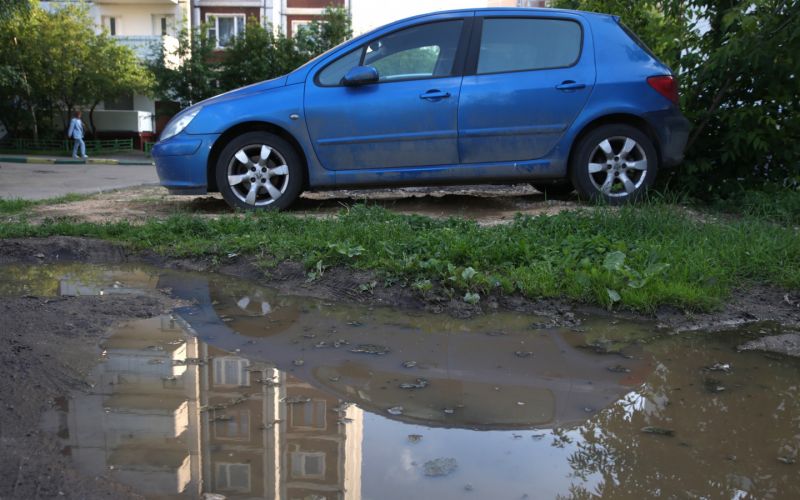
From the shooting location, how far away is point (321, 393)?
303cm

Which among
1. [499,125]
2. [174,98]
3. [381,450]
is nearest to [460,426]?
[381,450]

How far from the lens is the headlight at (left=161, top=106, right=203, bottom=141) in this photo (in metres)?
6.61

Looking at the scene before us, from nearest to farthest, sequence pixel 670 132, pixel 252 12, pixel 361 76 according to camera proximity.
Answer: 1. pixel 361 76
2. pixel 670 132
3. pixel 252 12

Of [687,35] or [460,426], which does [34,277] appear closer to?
[460,426]

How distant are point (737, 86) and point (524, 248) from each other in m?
3.83

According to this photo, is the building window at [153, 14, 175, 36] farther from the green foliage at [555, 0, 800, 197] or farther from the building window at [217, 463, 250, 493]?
the building window at [217, 463, 250, 493]

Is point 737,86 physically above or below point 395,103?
above

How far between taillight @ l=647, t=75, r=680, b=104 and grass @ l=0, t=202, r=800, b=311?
3.72ft

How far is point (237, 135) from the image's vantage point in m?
6.65

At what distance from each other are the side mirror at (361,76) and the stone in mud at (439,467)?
4479mm

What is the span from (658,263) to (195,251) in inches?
122

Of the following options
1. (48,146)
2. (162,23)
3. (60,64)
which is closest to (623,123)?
(60,64)

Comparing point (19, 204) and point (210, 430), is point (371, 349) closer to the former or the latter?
point (210, 430)

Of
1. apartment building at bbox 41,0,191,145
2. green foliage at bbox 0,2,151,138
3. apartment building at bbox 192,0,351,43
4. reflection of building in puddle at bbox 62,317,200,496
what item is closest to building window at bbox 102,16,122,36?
apartment building at bbox 41,0,191,145
